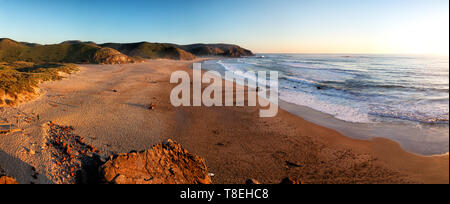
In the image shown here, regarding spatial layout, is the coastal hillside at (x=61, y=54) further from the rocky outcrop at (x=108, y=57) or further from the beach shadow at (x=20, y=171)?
the beach shadow at (x=20, y=171)

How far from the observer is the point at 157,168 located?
471 cm

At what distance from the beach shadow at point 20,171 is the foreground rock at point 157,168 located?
6.25ft

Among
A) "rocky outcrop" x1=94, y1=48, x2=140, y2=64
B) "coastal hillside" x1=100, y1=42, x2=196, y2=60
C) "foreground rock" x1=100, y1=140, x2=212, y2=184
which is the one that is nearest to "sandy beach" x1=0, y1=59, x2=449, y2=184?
"foreground rock" x1=100, y1=140, x2=212, y2=184

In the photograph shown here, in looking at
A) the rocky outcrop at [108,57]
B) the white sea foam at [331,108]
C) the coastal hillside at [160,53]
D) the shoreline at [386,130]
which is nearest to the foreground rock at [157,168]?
the shoreline at [386,130]

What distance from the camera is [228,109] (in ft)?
46.9

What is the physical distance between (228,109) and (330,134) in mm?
7188

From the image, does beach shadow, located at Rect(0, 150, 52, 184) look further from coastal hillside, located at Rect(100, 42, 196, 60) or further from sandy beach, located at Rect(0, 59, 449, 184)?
coastal hillside, located at Rect(100, 42, 196, 60)

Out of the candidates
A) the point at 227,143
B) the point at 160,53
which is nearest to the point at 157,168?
Answer: the point at 227,143

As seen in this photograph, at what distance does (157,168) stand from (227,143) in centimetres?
477

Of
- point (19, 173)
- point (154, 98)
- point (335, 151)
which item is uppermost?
point (154, 98)

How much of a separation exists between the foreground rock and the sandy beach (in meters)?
1.67
